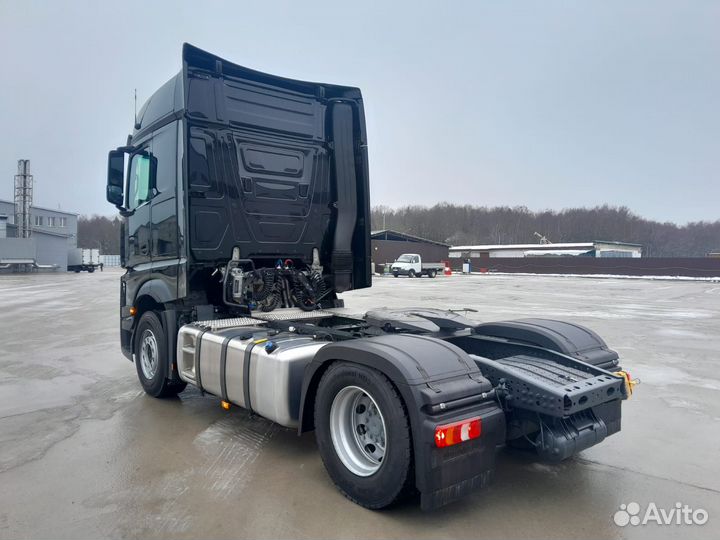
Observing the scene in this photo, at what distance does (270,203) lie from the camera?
6176 millimetres

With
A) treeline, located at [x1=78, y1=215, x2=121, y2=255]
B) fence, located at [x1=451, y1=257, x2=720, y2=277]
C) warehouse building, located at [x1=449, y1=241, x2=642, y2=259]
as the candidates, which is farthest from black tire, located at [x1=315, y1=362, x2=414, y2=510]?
treeline, located at [x1=78, y1=215, x2=121, y2=255]

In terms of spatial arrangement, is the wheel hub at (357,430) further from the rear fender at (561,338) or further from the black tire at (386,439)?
Answer: the rear fender at (561,338)

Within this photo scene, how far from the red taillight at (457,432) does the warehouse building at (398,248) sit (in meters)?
49.2

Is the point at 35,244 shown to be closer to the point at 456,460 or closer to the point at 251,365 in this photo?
the point at 251,365

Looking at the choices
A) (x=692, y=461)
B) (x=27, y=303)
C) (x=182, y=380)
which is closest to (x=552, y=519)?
(x=692, y=461)

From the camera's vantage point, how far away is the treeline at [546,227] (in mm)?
95250

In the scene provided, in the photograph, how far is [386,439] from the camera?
3.14m

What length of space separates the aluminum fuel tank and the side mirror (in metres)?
2.57

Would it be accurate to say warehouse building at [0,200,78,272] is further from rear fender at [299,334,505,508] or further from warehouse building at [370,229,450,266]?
rear fender at [299,334,505,508]

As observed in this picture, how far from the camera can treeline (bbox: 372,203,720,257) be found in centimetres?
9525

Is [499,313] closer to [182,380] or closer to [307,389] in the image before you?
[182,380]

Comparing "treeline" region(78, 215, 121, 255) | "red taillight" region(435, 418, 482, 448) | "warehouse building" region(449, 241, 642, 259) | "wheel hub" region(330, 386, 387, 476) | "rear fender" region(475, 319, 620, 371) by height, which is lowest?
"wheel hub" region(330, 386, 387, 476)

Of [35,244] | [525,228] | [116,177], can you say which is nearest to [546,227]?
[525,228]

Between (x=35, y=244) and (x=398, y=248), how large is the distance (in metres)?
36.2
